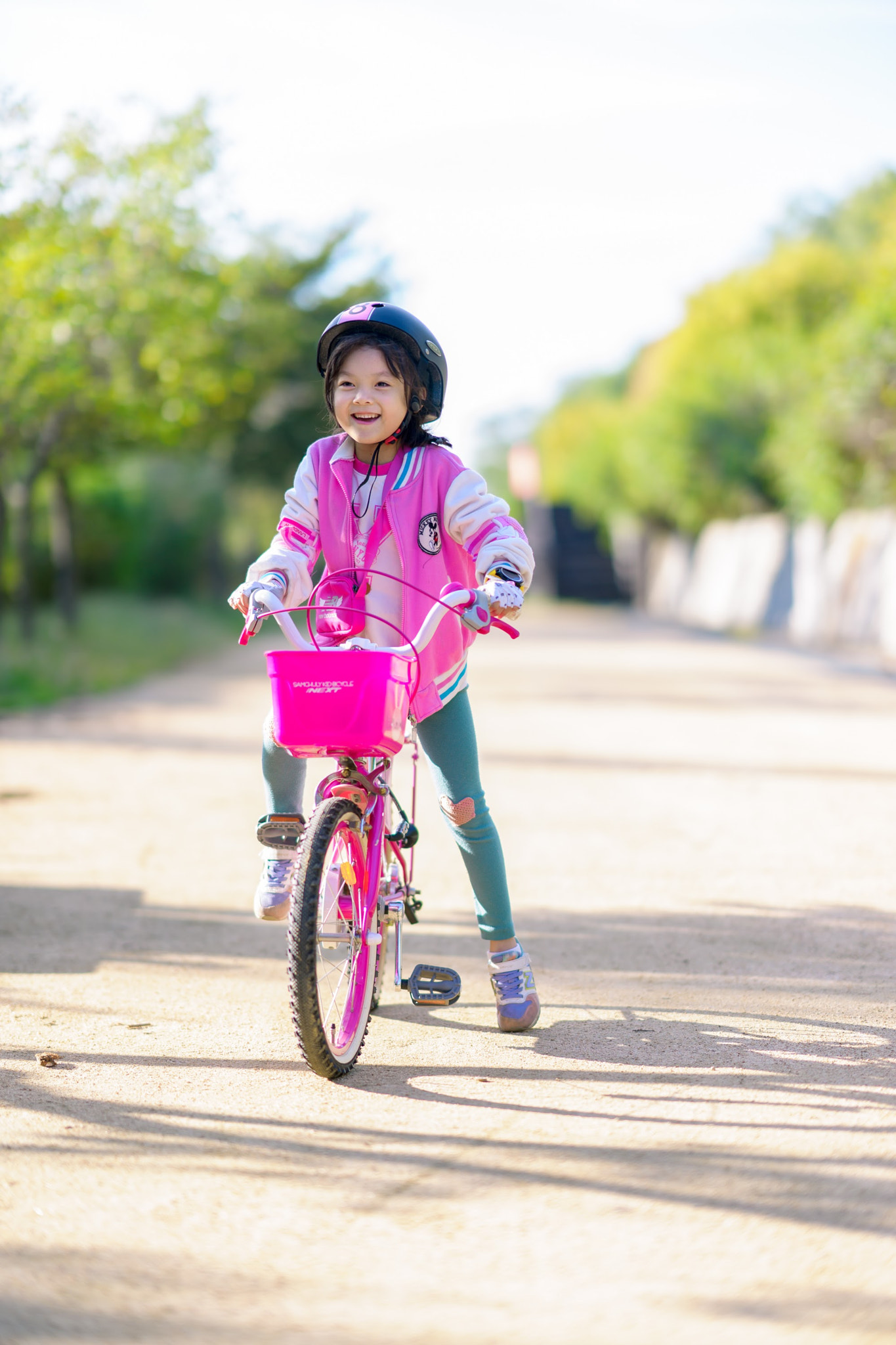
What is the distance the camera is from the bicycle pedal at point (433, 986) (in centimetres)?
429

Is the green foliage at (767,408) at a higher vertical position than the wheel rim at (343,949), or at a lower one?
higher

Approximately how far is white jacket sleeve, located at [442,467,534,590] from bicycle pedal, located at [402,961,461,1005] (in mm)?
1076

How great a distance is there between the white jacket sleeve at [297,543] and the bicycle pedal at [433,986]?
1055 mm

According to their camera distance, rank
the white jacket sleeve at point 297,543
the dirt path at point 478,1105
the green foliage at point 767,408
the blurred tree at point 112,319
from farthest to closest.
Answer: the green foliage at point 767,408
the blurred tree at point 112,319
the white jacket sleeve at point 297,543
the dirt path at point 478,1105

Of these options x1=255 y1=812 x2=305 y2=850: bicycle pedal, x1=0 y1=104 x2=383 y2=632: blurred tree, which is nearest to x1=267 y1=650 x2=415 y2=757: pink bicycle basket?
x1=255 y1=812 x2=305 y2=850: bicycle pedal

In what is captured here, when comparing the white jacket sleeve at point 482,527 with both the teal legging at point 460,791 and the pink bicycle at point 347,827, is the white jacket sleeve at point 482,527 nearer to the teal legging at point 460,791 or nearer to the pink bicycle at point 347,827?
the pink bicycle at point 347,827

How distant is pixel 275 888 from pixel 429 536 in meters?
1.00

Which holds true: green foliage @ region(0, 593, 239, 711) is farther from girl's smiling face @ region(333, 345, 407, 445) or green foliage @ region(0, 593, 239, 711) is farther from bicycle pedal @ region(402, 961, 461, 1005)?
girl's smiling face @ region(333, 345, 407, 445)

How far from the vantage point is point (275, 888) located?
4180 mm

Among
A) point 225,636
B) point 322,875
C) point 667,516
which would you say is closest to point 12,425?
point 225,636

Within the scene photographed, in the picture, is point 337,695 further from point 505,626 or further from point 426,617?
point 505,626

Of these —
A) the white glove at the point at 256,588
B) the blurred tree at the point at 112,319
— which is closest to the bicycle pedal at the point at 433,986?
the white glove at the point at 256,588

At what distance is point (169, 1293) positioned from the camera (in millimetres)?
2693

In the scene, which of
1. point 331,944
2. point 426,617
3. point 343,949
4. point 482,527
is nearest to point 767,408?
point 482,527
